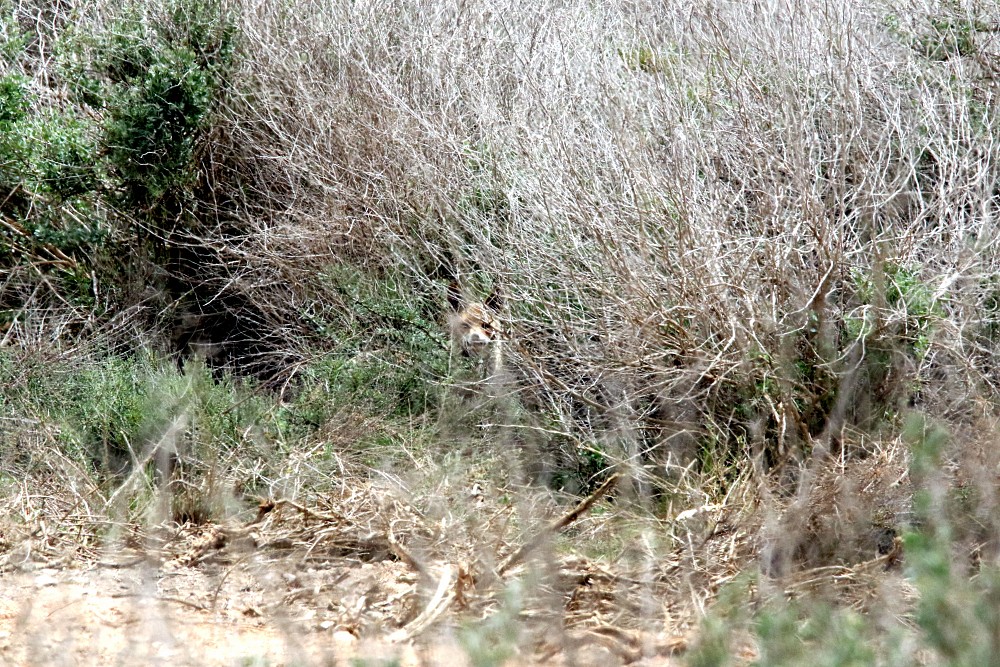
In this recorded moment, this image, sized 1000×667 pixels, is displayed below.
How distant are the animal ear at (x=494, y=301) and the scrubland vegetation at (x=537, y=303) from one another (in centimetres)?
5

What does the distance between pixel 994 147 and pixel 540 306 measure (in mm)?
2390

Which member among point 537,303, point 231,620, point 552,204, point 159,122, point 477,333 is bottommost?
point 231,620

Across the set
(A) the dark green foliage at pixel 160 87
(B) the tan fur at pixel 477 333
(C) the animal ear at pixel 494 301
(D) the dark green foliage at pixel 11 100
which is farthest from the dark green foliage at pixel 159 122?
(C) the animal ear at pixel 494 301

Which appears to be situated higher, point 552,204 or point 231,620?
point 552,204

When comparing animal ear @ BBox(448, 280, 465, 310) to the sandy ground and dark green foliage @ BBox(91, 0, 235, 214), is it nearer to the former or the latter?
dark green foliage @ BBox(91, 0, 235, 214)

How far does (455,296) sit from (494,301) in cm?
24

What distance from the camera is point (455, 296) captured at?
616cm

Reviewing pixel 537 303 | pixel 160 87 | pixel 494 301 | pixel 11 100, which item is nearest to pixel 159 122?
pixel 160 87

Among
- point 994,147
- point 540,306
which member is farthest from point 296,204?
point 994,147

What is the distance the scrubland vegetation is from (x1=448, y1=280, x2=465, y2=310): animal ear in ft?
0.49

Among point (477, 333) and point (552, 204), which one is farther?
point (477, 333)

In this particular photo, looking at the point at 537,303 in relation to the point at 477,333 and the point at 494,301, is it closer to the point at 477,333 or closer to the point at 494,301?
the point at 477,333

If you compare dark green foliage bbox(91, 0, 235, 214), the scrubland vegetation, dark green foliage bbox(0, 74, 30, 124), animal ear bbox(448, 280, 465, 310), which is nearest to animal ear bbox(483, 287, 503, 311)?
the scrubland vegetation

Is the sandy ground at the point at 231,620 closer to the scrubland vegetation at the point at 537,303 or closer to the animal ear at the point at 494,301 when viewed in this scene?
the scrubland vegetation at the point at 537,303
